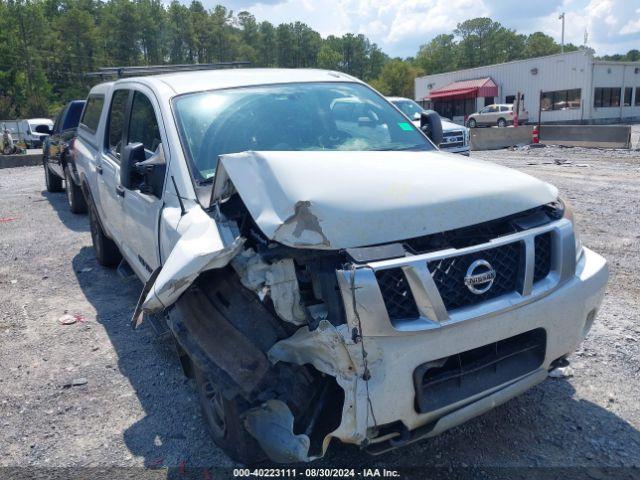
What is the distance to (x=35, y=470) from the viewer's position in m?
2.93

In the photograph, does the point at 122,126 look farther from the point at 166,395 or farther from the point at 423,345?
the point at 423,345

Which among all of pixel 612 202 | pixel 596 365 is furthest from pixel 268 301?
pixel 612 202

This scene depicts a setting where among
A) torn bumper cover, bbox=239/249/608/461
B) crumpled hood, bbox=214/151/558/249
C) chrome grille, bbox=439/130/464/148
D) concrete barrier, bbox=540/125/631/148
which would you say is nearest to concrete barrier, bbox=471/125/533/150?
concrete barrier, bbox=540/125/631/148

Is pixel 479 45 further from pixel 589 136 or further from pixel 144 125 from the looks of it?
pixel 144 125

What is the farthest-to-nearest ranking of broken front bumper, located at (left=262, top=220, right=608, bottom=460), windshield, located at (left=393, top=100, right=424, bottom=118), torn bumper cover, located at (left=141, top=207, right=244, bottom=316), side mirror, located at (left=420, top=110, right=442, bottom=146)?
windshield, located at (left=393, top=100, right=424, bottom=118) → side mirror, located at (left=420, top=110, right=442, bottom=146) → torn bumper cover, located at (left=141, top=207, right=244, bottom=316) → broken front bumper, located at (left=262, top=220, right=608, bottom=460)

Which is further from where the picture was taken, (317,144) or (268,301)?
(317,144)

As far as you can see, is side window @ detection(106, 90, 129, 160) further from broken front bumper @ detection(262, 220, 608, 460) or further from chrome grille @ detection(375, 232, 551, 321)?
chrome grille @ detection(375, 232, 551, 321)

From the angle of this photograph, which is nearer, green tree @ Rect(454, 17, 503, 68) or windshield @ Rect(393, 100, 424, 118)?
windshield @ Rect(393, 100, 424, 118)

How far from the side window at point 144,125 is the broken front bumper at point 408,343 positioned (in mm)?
2063

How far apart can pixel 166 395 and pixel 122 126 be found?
230 cm

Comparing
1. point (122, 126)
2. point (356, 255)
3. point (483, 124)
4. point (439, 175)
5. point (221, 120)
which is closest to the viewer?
point (356, 255)

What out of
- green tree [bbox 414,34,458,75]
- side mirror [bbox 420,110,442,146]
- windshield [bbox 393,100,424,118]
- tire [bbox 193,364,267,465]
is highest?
green tree [bbox 414,34,458,75]

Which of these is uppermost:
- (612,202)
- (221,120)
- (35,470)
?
(221,120)

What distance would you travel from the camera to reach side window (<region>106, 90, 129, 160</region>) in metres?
4.71
